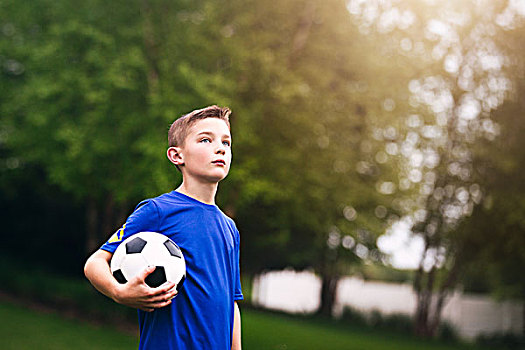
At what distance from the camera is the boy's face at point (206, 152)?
2.88 m

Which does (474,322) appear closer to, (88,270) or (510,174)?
(510,174)

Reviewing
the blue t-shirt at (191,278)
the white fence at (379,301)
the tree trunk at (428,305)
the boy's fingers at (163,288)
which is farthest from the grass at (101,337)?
the boy's fingers at (163,288)

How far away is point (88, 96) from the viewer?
43.4ft

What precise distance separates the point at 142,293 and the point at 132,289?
46 millimetres

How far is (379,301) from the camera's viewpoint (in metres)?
32.9

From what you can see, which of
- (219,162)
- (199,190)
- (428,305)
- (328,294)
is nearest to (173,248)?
(199,190)

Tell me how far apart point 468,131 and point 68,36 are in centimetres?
1545

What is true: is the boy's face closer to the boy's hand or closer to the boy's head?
the boy's head

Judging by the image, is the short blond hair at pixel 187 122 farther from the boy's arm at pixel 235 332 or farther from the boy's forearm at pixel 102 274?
the boy's arm at pixel 235 332

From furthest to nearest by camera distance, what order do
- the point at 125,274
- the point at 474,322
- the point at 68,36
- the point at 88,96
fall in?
the point at 474,322, the point at 68,36, the point at 88,96, the point at 125,274

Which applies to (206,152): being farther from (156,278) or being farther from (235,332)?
(235,332)

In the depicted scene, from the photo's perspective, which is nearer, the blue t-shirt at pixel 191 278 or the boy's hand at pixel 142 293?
the boy's hand at pixel 142 293

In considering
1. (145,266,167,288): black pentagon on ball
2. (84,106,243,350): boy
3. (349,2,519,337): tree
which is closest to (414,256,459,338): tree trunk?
(349,2,519,337): tree

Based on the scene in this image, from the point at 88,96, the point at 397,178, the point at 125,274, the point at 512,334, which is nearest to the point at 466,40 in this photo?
the point at 397,178
